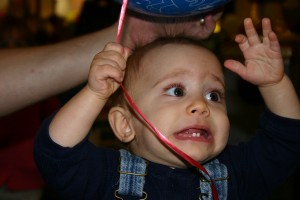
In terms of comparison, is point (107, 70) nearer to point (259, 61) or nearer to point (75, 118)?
point (75, 118)

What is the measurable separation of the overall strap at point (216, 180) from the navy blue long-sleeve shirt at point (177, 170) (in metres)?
0.02

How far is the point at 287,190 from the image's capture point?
7.76 feet

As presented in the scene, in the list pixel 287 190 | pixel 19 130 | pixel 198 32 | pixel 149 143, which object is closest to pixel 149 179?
pixel 149 143

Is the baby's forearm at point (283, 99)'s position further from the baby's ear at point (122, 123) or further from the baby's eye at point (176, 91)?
the baby's ear at point (122, 123)

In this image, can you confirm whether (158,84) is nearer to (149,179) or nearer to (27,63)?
(149,179)

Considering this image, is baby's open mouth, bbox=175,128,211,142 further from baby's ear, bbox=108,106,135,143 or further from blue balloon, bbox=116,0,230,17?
blue balloon, bbox=116,0,230,17

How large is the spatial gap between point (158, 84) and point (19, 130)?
1029 mm

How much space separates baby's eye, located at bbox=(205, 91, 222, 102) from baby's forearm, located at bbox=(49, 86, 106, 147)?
0.29 metres

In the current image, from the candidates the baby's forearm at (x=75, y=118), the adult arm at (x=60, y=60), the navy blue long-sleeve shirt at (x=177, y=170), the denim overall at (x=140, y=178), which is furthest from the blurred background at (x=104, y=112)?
the baby's forearm at (x=75, y=118)

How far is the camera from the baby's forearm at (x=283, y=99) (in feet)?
3.73

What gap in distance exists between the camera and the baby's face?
99cm

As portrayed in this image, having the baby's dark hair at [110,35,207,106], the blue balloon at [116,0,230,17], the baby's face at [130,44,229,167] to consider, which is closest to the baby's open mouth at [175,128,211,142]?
the baby's face at [130,44,229,167]

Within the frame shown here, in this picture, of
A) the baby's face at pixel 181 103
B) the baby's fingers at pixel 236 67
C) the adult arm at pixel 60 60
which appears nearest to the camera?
the baby's face at pixel 181 103

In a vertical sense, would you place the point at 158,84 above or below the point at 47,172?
above
